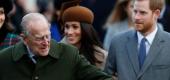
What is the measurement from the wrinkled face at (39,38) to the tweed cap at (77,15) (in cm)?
167

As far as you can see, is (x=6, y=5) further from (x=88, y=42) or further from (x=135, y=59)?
(x=135, y=59)

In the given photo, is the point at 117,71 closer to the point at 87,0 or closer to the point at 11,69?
the point at 11,69

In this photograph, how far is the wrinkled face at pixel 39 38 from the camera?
1001 centimetres

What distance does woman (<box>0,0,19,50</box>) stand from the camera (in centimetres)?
1158

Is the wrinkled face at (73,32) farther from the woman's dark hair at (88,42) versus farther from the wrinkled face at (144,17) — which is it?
the wrinkled face at (144,17)

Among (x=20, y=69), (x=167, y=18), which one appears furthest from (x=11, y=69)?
(x=167, y=18)

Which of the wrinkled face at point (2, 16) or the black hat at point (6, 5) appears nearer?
the wrinkled face at point (2, 16)

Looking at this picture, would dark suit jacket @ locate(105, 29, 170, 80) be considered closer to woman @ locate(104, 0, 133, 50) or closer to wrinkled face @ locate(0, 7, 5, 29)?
wrinkled face @ locate(0, 7, 5, 29)

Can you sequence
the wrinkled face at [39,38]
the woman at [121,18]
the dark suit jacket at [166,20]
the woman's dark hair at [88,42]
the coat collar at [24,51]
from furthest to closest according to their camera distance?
the dark suit jacket at [166,20] < the woman at [121,18] < the woman's dark hair at [88,42] < the coat collar at [24,51] < the wrinkled face at [39,38]

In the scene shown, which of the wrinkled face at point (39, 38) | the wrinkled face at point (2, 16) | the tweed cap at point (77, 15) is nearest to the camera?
the wrinkled face at point (39, 38)

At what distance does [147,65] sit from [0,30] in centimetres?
212

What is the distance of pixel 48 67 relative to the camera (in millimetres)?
10148

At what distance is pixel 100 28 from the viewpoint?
1510 centimetres

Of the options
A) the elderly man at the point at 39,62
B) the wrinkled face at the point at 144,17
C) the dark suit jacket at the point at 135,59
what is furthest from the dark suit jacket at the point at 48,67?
the wrinkled face at the point at 144,17
